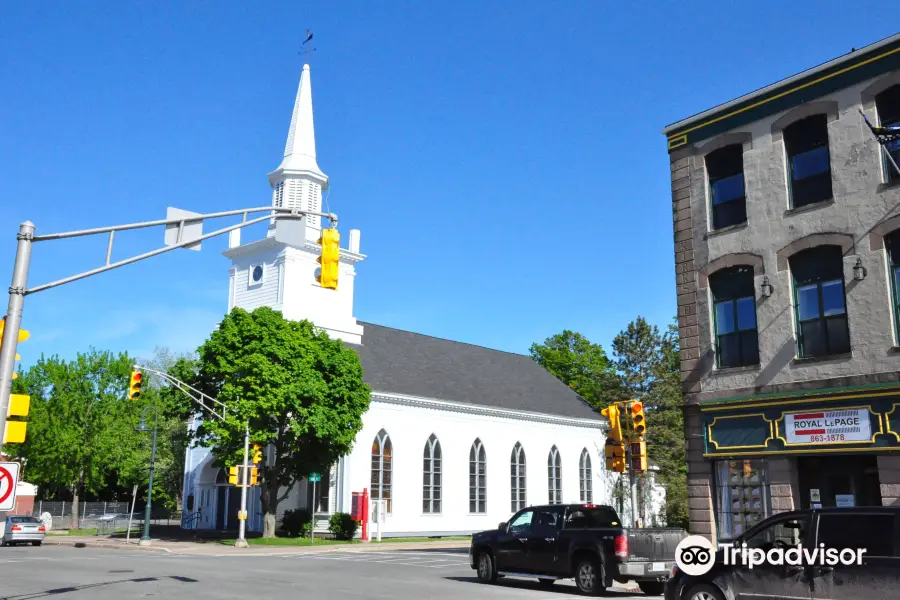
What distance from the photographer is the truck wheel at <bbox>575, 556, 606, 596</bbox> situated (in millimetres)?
17188

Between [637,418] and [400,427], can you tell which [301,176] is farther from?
[637,418]

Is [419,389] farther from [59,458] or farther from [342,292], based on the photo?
[59,458]

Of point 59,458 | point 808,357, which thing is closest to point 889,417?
point 808,357

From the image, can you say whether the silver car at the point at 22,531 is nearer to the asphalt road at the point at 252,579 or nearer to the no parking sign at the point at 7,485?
the asphalt road at the point at 252,579

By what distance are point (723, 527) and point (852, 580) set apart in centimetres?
1054

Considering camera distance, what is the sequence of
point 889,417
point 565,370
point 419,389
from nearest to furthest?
point 889,417 < point 419,389 < point 565,370

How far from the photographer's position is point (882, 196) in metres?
19.0

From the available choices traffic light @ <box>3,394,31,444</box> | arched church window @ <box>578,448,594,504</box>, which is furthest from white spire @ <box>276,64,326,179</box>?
traffic light @ <box>3,394,31,444</box>

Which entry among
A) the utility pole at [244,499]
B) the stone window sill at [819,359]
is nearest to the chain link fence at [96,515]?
the utility pole at [244,499]

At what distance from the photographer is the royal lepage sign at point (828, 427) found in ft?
60.2

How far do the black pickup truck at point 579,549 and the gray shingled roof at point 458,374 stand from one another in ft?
88.1

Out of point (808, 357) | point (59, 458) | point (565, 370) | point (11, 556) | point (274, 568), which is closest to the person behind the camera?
point (808, 357)

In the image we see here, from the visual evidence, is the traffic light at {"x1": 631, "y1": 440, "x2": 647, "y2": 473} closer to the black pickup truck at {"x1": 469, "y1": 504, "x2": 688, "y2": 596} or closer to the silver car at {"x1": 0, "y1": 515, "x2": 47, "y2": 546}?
the black pickup truck at {"x1": 469, "y1": 504, "x2": 688, "y2": 596}

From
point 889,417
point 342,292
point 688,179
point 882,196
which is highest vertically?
point 342,292
